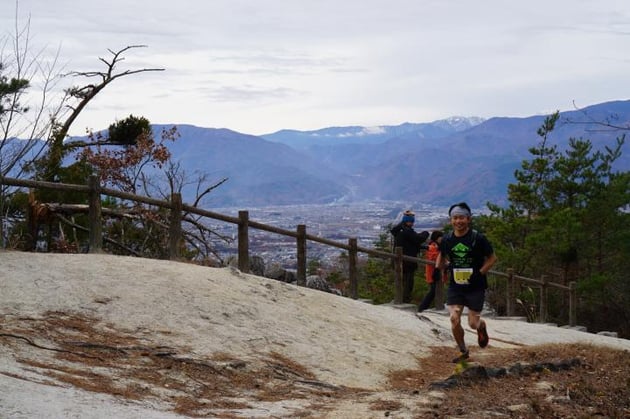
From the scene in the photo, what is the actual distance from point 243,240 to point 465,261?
4444mm

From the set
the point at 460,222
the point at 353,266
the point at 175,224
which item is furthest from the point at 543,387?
the point at 353,266

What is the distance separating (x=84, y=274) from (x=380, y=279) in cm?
2358

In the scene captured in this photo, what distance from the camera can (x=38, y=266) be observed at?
29.6 feet

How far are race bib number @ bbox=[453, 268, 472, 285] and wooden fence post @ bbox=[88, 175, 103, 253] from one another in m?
5.08

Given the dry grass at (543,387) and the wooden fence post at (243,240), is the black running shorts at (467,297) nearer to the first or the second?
the dry grass at (543,387)

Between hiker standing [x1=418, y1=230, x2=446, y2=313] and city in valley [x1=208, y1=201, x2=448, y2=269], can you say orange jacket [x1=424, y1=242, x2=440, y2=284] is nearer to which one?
hiker standing [x1=418, y1=230, x2=446, y2=313]

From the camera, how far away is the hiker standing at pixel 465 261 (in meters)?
8.21

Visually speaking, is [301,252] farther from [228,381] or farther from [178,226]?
[228,381]

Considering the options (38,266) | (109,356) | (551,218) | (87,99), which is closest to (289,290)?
(38,266)

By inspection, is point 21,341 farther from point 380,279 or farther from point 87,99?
point 380,279

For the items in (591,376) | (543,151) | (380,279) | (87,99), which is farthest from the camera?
(543,151)

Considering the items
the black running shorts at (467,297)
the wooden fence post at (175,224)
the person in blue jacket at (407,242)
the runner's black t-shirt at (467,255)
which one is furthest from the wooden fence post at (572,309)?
the runner's black t-shirt at (467,255)

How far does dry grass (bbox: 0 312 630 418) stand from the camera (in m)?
5.97

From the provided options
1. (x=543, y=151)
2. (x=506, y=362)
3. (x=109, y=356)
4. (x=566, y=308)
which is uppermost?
(x=543, y=151)
